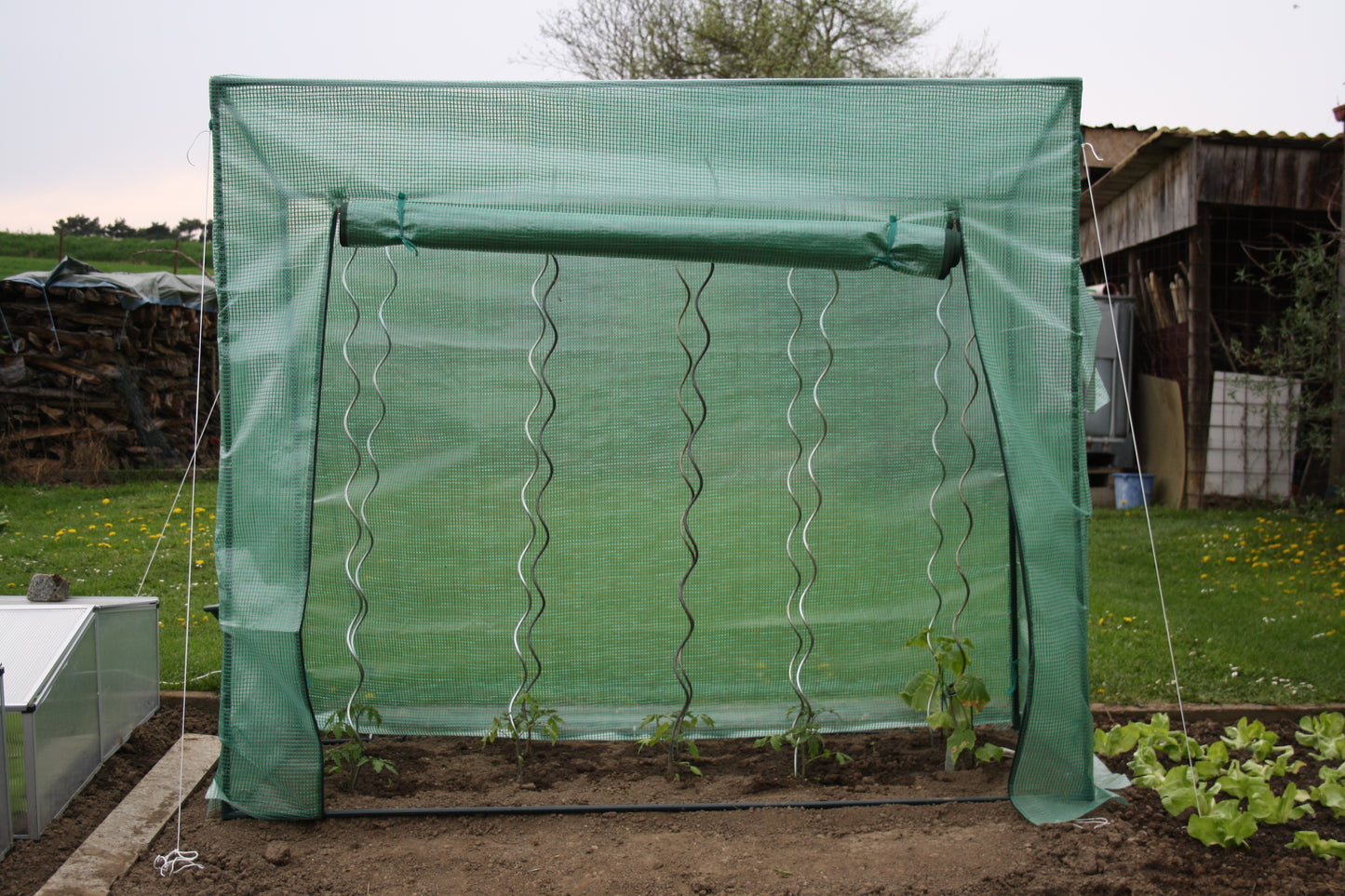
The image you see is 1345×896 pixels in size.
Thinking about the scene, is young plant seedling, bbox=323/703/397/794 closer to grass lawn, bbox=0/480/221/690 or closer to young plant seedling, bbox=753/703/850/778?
grass lawn, bbox=0/480/221/690

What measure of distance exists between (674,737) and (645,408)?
A: 0.98 metres

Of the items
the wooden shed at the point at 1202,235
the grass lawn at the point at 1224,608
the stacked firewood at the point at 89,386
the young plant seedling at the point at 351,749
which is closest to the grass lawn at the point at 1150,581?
the grass lawn at the point at 1224,608

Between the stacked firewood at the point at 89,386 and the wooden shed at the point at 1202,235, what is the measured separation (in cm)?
795

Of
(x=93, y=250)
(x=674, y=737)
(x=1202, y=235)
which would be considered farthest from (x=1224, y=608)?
(x=93, y=250)

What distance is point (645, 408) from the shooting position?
10.1 feet

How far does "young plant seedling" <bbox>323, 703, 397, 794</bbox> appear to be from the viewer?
9.32 feet

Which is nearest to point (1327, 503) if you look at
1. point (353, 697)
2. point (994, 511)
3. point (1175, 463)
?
point (1175, 463)

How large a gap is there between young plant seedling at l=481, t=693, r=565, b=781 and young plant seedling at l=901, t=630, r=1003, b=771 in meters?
1.06

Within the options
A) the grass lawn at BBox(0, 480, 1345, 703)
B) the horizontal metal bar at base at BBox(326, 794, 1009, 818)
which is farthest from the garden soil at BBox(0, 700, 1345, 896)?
the grass lawn at BBox(0, 480, 1345, 703)

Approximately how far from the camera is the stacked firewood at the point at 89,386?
826cm

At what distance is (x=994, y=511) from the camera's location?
3197 mm

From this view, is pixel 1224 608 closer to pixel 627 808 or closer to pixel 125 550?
pixel 627 808

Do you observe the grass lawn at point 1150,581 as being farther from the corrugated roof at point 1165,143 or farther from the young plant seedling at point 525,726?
the corrugated roof at point 1165,143

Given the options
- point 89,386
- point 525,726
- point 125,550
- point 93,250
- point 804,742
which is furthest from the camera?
point 93,250
